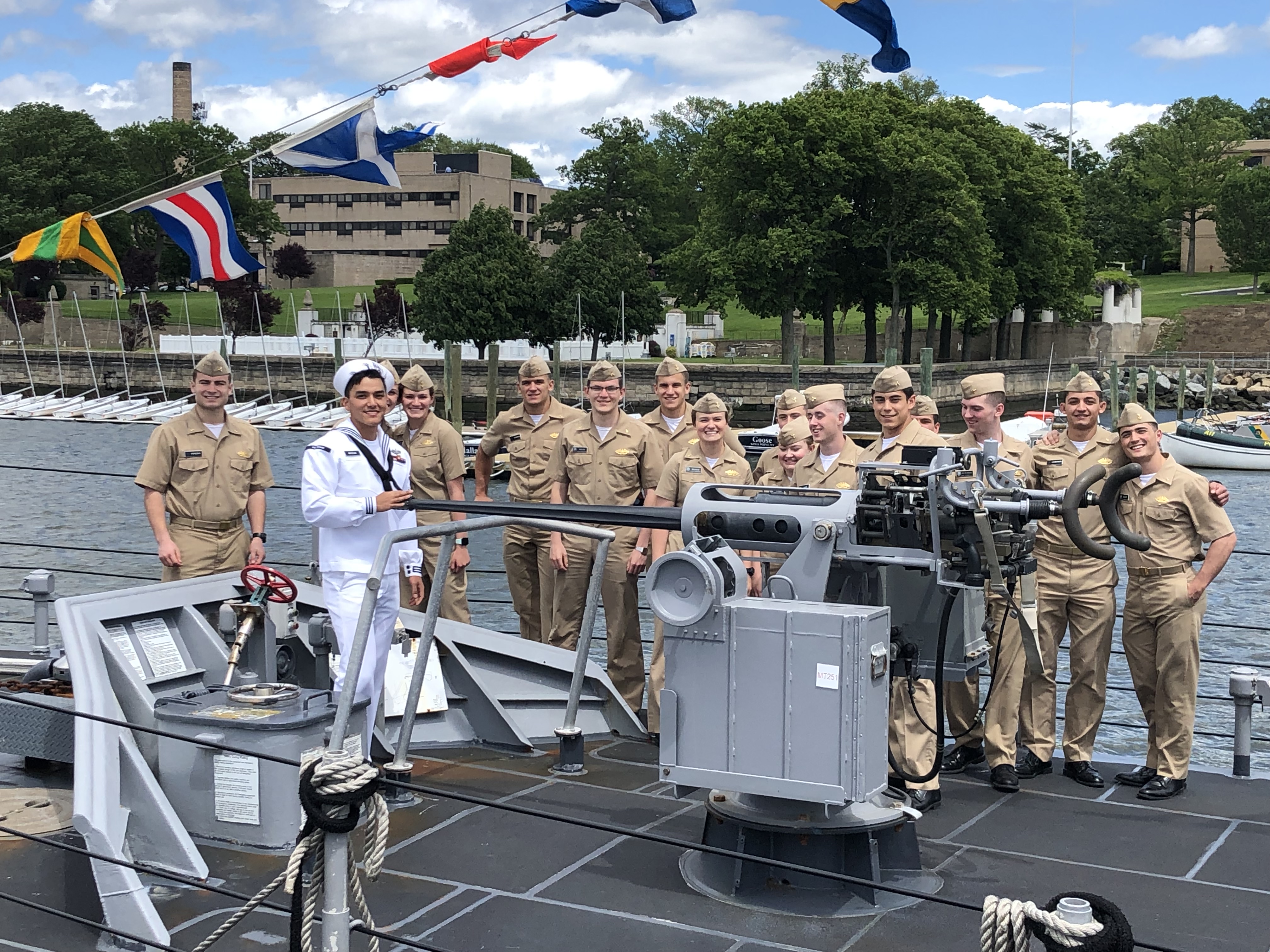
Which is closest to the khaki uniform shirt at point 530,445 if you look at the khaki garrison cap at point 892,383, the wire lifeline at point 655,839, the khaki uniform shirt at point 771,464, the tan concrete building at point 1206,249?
the khaki uniform shirt at point 771,464

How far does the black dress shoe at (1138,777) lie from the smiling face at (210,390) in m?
4.21

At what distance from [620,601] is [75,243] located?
16.3 feet

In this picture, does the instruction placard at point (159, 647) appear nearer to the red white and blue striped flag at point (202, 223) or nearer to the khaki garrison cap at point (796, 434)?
the khaki garrison cap at point (796, 434)

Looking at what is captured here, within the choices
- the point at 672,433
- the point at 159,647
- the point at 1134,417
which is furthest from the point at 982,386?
the point at 159,647

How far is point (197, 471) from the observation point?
22.3ft

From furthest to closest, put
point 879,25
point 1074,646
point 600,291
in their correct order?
1. point 600,291
2. point 879,25
3. point 1074,646

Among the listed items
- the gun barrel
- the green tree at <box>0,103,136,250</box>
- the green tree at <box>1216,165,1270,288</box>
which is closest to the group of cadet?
the gun barrel

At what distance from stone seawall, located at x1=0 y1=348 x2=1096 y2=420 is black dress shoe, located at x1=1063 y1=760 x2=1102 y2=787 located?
37902 millimetres

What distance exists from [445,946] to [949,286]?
45.6m

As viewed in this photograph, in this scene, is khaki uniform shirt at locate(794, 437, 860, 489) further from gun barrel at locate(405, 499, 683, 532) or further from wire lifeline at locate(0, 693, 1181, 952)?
wire lifeline at locate(0, 693, 1181, 952)

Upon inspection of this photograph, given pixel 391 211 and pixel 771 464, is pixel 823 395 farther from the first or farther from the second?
pixel 391 211

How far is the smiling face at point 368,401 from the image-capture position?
5.26 metres

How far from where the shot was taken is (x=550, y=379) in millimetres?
7555

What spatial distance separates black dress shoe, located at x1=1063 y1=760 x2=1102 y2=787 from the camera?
19.5 ft
